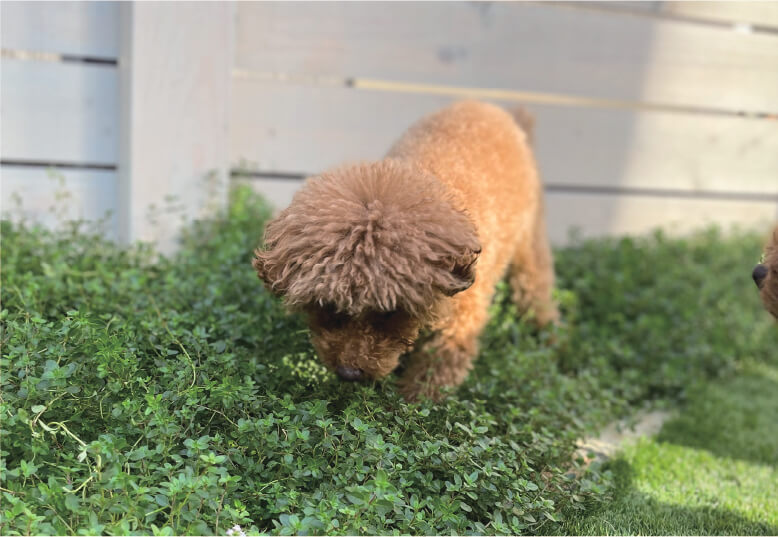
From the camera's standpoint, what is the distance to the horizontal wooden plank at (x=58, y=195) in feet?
10.5

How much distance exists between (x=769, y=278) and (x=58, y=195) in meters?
2.76

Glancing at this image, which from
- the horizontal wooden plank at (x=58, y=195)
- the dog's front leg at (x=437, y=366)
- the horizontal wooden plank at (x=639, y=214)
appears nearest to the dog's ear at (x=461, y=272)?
the dog's front leg at (x=437, y=366)

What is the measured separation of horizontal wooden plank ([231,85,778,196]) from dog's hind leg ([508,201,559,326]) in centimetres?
87

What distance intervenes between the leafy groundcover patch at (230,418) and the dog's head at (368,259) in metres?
0.19

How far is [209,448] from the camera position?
186 centimetres

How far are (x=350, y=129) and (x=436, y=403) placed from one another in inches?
72.7

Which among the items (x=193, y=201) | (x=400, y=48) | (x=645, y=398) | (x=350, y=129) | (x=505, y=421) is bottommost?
(x=645, y=398)

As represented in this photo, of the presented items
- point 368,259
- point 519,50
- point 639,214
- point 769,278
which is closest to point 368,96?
point 519,50

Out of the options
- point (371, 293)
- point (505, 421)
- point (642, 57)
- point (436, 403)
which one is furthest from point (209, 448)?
point (642, 57)

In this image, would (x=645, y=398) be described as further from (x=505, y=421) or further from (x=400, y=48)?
(x=400, y=48)

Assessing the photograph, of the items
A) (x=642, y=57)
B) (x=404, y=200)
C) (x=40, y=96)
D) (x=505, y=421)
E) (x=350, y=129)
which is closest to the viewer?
(x=404, y=200)

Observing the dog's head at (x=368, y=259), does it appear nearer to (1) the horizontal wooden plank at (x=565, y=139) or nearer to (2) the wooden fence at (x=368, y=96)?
(2) the wooden fence at (x=368, y=96)

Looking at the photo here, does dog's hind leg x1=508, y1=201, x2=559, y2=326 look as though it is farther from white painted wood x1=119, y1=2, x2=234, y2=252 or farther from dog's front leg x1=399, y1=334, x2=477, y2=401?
white painted wood x1=119, y1=2, x2=234, y2=252

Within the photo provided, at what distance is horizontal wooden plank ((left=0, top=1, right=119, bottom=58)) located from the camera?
3129 millimetres
